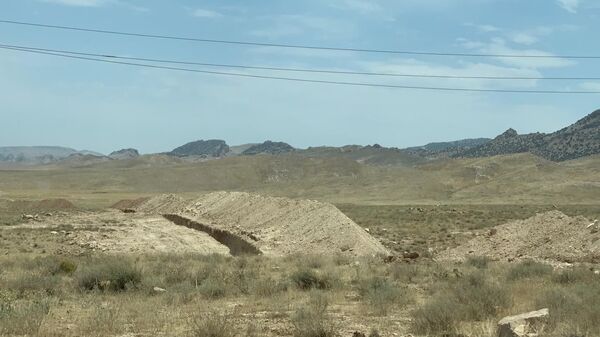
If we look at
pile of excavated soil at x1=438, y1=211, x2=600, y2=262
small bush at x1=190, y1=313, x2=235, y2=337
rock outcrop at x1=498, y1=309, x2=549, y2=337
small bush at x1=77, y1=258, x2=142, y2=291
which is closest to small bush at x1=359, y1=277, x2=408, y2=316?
rock outcrop at x1=498, y1=309, x2=549, y2=337

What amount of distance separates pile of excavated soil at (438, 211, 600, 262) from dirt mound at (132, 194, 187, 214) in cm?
4263

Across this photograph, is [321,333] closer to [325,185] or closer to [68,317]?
[68,317]

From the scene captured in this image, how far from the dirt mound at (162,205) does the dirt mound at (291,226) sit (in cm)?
1432

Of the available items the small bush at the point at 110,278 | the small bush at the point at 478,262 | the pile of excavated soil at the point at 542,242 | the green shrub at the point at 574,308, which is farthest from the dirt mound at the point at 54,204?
the green shrub at the point at 574,308

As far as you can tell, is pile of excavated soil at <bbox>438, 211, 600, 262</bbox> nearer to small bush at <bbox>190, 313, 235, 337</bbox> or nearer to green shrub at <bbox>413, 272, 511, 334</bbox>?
green shrub at <bbox>413, 272, 511, 334</bbox>

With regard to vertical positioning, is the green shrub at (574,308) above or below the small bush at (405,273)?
above

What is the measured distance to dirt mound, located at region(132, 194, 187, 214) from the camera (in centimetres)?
7121

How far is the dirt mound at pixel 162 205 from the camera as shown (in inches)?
2804

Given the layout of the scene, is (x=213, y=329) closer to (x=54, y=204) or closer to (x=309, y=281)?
(x=309, y=281)

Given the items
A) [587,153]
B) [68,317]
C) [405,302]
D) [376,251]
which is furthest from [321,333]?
[587,153]

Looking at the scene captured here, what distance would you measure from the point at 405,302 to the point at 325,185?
12997cm

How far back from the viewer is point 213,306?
15.5 meters

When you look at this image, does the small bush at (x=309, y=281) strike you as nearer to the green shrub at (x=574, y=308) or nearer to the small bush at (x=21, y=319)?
the green shrub at (x=574, y=308)

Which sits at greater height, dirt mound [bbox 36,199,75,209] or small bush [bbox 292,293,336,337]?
small bush [bbox 292,293,336,337]
